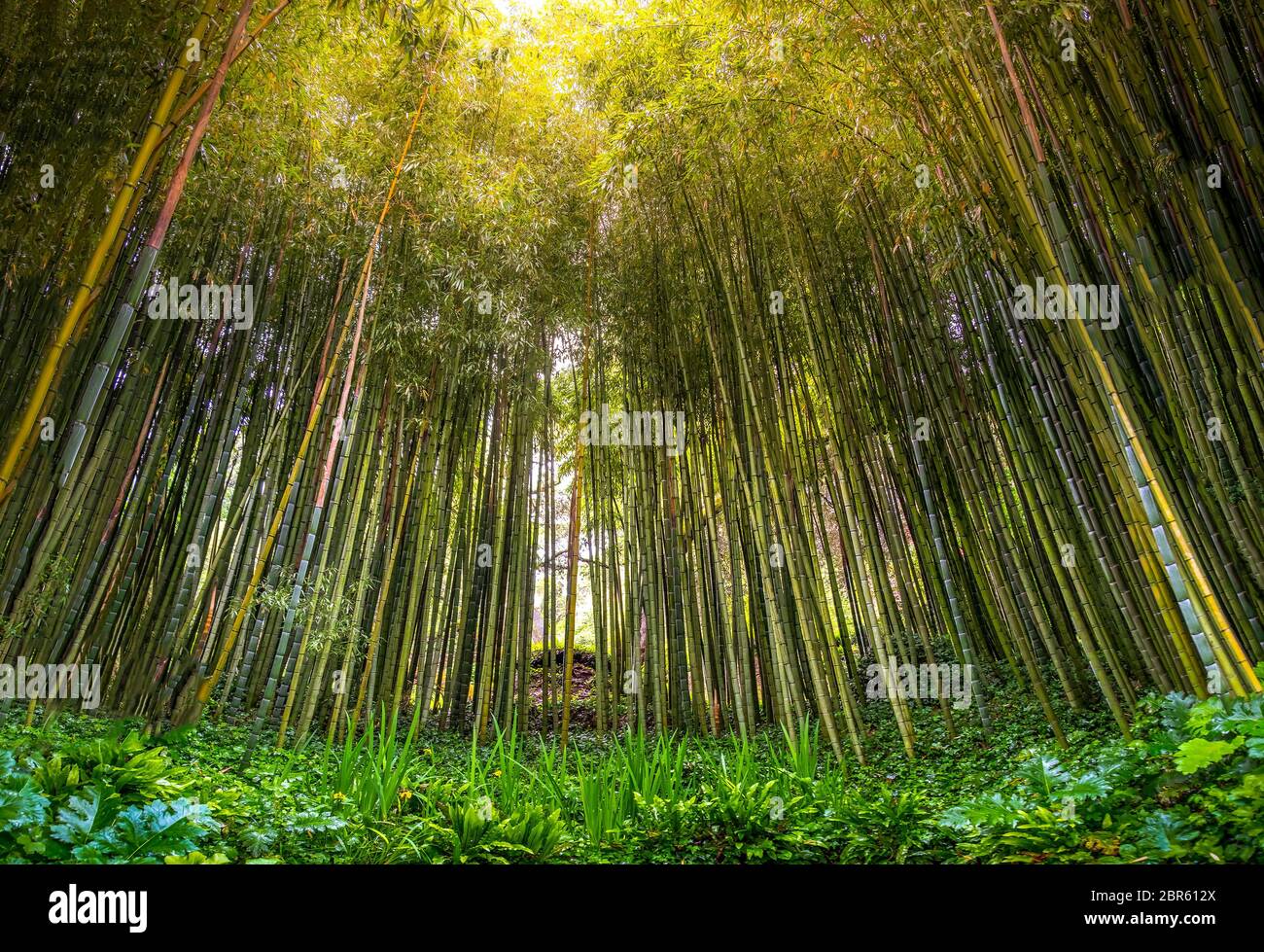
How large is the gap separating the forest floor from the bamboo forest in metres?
0.02

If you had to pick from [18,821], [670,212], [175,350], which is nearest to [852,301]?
[670,212]

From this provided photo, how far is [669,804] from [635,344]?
3.42 meters

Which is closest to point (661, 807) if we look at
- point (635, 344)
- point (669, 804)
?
point (669, 804)

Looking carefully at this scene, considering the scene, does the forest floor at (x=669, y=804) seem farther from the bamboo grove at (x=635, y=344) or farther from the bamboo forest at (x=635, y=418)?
the bamboo grove at (x=635, y=344)

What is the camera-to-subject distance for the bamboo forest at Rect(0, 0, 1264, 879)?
7.20 feet

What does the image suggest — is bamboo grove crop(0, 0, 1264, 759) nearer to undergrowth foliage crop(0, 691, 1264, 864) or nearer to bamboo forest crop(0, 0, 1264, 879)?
bamboo forest crop(0, 0, 1264, 879)

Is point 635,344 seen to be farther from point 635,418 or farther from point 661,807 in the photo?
point 661,807

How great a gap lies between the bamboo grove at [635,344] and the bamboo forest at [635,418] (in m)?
0.03

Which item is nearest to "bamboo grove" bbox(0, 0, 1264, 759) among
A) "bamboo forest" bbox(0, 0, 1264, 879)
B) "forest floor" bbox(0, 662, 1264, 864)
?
"bamboo forest" bbox(0, 0, 1264, 879)

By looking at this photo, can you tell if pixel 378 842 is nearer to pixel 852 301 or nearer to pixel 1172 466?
pixel 1172 466

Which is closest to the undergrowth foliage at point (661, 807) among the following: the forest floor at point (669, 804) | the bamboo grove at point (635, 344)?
the forest floor at point (669, 804)

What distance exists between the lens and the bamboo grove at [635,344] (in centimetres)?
244

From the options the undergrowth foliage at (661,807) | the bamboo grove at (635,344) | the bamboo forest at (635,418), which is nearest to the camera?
the undergrowth foliage at (661,807)
